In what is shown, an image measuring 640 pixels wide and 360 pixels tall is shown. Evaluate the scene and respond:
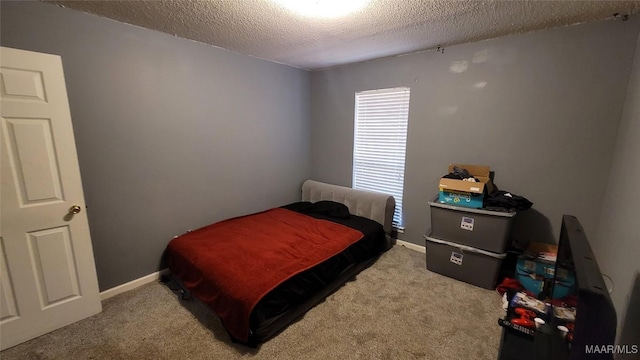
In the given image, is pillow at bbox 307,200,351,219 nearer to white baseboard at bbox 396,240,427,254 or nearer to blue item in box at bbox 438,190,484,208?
white baseboard at bbox 396,240,427,254

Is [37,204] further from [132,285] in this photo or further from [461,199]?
[461,199]

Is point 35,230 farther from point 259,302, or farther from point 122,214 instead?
point 259,302

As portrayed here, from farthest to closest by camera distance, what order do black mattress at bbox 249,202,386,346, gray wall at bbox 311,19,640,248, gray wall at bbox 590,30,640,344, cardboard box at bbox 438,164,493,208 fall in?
cardboard box at bbox 438,164,493,208, gray wall at bbox 311,19,640,248, black mattress at bbox 249,202,386,346, gray wall at bbox 590,30,640,344

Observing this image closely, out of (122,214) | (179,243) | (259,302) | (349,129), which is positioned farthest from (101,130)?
(349,129)

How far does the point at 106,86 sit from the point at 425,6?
8.45 feet

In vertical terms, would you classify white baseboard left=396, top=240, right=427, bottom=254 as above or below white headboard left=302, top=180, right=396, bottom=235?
below

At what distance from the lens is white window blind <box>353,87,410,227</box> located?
125 inches

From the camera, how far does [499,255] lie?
2.31m

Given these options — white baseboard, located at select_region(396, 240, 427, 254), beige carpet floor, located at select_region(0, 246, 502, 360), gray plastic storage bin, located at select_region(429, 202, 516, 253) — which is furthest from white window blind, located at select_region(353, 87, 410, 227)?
beige carpet floor, located at select_region(0, 246, 502, 360)

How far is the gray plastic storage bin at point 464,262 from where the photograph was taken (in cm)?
237

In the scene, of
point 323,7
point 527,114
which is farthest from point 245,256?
point 527,114

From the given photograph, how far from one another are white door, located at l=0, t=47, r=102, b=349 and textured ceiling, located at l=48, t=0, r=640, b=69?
0.68m

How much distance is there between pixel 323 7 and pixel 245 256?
2038 millimetres

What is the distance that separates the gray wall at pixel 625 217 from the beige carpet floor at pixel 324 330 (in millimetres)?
774
